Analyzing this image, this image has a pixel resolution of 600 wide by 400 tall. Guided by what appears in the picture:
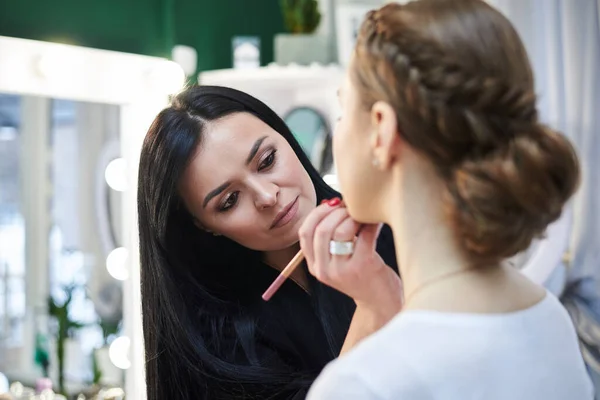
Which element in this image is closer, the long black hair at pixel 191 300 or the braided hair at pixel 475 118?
the braided hair at pixel 475 118

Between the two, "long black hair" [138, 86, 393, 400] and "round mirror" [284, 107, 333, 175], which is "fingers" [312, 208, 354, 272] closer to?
"long black hair" [138, 86, 393, 400]

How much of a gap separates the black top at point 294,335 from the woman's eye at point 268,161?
0.65 feet

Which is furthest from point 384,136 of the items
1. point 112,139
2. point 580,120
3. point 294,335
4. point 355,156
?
point 580,120

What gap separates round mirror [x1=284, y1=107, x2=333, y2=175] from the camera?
2279 mm

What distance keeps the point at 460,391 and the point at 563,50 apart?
161 centimetres

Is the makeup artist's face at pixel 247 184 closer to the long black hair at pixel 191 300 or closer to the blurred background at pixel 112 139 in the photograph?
the long black hair at pixel 191 300

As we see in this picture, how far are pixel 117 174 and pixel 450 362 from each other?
142 cm

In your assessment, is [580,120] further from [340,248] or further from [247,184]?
[340,248]

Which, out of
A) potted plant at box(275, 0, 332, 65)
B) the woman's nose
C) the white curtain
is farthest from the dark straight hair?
potted plant at box(275, 0, 332, 65)

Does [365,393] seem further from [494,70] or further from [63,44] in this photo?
[63,44]

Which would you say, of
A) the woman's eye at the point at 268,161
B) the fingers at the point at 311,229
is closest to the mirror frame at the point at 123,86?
the woman's eye at the point at 268,161

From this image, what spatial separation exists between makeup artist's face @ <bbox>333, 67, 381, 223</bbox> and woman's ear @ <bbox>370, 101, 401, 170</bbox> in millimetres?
13

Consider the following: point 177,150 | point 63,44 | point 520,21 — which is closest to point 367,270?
point 177,150

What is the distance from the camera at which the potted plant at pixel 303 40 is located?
2.29m
